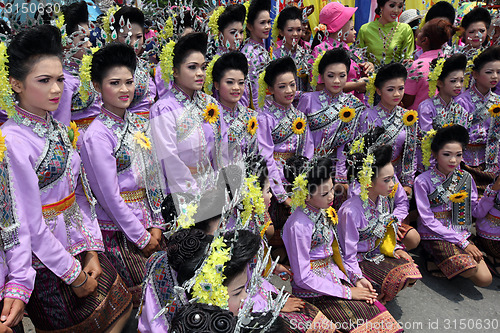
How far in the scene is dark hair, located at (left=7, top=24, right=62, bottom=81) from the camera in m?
2.18

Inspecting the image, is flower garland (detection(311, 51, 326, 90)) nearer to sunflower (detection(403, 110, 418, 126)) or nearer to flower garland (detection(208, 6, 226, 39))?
sunflower (detection(403, 110, 418, 126))

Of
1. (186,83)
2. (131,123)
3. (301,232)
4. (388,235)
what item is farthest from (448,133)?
(131,123)

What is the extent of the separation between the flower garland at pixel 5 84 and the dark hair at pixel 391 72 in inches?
137

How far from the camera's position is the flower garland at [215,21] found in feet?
15.6

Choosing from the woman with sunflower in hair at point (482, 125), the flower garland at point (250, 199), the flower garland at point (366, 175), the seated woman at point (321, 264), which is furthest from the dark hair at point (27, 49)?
the woman with sunflower in hair at point (482, 125)

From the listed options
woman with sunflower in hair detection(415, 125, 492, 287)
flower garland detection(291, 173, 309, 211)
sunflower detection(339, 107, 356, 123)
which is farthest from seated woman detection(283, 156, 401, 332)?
sunflower detection(339, 107, 356, 123)

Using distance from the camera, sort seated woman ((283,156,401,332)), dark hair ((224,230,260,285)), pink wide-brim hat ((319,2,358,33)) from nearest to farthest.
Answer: dark hair ((224,230,260,285))
seated woman ((283,156,401,332))
pink wide-brim hat ((319,2,358,33))

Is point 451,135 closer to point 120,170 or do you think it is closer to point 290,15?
point 290,15

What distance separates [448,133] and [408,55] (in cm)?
200

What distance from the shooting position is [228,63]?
370 cm

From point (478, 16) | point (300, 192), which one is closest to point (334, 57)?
point (300, 192)

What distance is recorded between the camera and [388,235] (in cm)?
355

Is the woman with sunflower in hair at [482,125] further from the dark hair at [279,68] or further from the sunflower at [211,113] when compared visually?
the sunflower at [211,113]

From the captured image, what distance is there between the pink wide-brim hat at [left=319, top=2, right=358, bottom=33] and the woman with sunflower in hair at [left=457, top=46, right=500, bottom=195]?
1.66 metres
